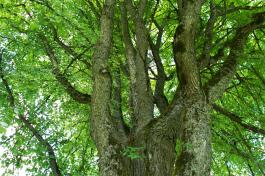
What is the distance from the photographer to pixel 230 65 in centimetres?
582

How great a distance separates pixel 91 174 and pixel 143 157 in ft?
18.5

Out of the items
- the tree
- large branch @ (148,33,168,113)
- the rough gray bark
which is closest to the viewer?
the rough gray bark

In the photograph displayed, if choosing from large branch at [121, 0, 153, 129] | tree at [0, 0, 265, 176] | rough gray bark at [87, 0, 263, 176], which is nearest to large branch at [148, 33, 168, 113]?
tree at [0, 0, 265, 176]

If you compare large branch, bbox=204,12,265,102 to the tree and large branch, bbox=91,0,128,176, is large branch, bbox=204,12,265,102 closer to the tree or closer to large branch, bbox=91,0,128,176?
the tree

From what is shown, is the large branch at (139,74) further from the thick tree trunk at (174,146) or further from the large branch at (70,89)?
the large branch at (70,89)

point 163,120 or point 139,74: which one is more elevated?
point 139,74

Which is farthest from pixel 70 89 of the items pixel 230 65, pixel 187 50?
pixel 230 65

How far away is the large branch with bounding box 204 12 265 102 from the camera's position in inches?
207

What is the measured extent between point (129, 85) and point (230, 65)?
2.07 m

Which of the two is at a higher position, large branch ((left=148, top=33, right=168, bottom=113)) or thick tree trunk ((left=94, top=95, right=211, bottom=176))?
large branch ((left=148, top=33, right=168, bottom=113))

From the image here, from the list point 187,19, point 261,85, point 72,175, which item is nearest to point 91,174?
point 72,175

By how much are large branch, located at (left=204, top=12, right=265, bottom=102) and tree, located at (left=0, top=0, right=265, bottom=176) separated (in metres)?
0.02

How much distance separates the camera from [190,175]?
3.91 meters

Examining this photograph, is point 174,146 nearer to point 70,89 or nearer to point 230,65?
point 230,65
